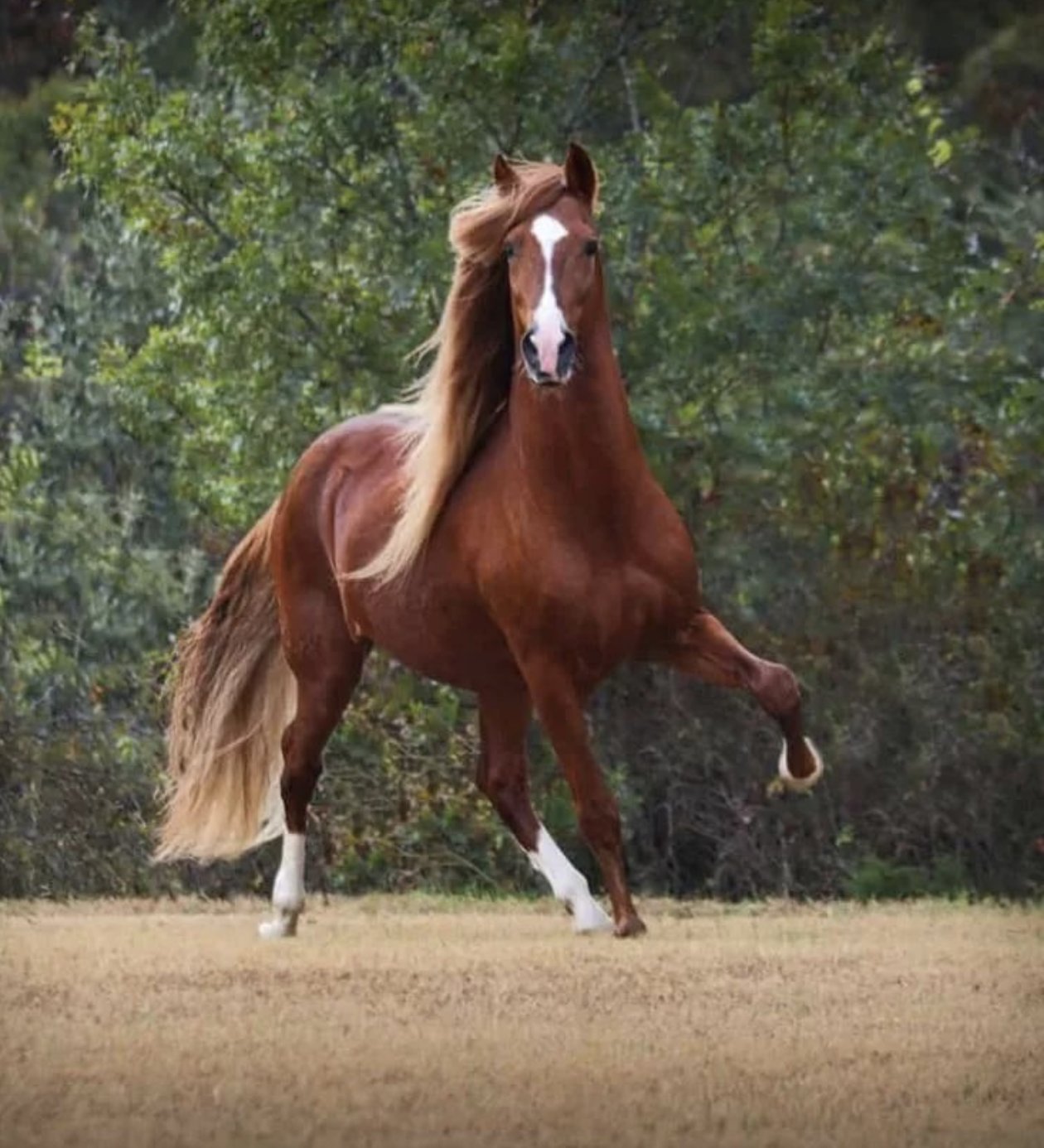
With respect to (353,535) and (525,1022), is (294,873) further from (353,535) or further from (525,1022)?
(525,1022)

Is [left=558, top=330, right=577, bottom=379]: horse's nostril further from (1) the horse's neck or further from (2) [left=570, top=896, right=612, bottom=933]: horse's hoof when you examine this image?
(2) [left=570, top=896, right=612, bottom=933]: horse's hoof

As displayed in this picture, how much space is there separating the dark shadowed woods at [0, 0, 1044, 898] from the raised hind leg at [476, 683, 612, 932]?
3.53 metres

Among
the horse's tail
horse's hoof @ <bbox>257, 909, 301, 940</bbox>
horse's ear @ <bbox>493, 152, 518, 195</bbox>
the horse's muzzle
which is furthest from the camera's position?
the horse's tail

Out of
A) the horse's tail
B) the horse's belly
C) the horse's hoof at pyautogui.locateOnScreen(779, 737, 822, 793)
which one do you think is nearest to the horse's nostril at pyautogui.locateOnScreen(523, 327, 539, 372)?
the horse's belly

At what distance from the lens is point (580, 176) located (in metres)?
9.98

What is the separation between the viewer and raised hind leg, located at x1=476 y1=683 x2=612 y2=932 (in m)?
10.8

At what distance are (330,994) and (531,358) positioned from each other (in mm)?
1811

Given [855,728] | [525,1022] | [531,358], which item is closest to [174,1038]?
[525,1022]

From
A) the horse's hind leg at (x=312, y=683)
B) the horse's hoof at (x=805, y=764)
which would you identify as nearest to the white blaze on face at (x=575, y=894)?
the horse's hoof at (x=805, y=764)

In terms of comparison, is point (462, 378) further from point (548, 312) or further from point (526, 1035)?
point (526, 1035)

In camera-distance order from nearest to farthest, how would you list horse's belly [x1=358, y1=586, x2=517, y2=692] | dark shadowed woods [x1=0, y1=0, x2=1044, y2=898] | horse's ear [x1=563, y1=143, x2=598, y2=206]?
horse's ear [x1=563, y1=143, x2=598, y2=206] → horse's belly [x1=358, y1=586, x2=517, y2=692] → dark shadowed woods [x1=0, y1=0, x2=1044, y2=898]

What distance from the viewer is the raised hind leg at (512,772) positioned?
10789 mm

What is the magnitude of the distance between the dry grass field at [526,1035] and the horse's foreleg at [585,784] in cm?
16

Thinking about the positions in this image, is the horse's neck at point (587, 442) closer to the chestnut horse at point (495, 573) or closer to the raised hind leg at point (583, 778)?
the chestnut horse at point (495, 573)
